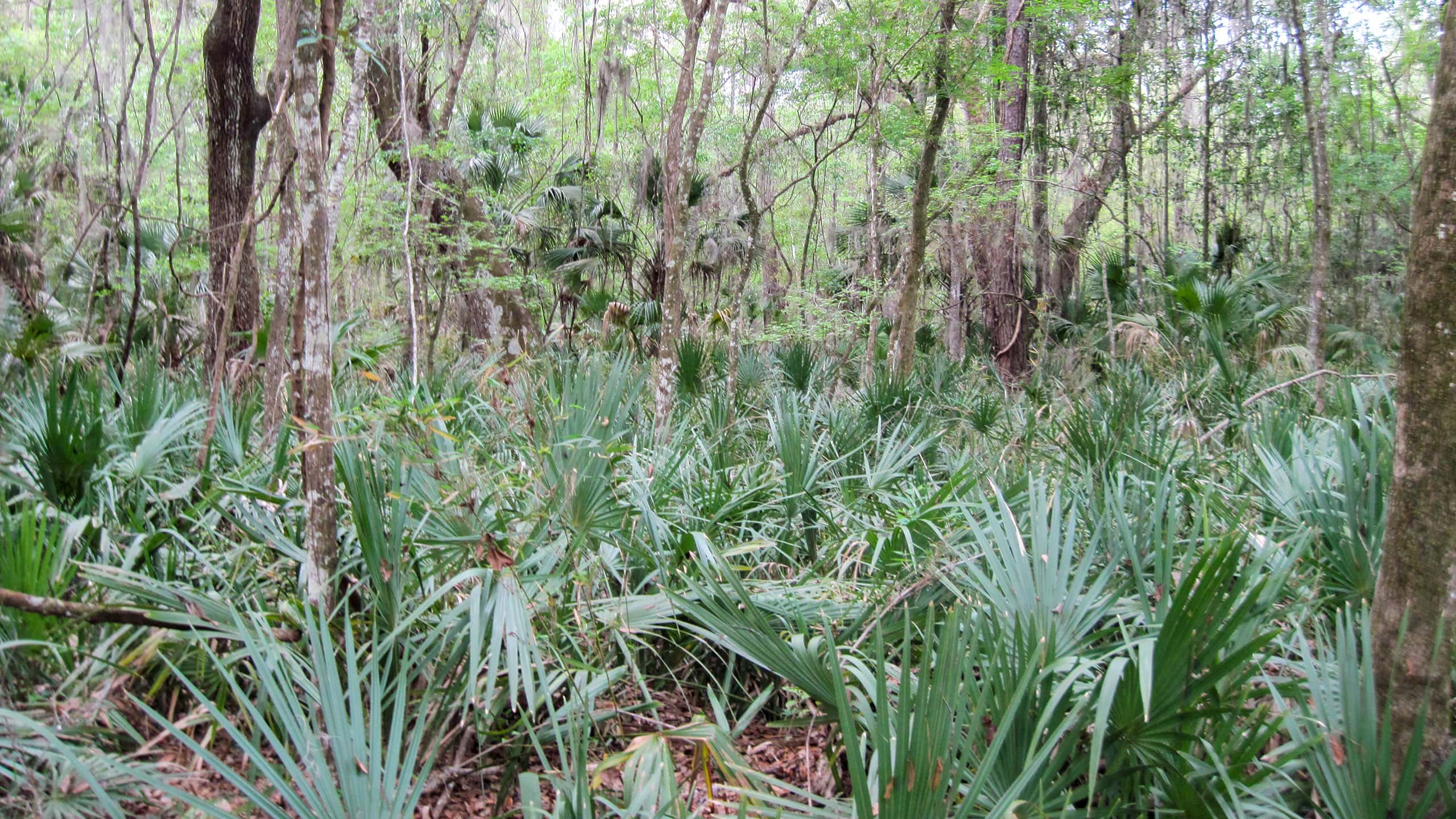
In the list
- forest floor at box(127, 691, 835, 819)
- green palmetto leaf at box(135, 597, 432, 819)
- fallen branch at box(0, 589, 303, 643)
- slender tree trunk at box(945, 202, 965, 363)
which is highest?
slender tree trunk at box(945, 202, 965, 363)

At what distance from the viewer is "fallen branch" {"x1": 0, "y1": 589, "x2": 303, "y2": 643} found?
2.32 metres

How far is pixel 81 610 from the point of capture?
2.41 metres

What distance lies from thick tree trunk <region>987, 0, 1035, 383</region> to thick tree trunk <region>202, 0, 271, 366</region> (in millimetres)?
8292

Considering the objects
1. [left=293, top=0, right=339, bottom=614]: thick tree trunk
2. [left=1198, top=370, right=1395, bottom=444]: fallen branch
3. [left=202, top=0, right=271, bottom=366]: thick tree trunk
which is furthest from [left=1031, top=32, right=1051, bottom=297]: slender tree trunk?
[left=293, top=0, right=339, bottom=614]: thick tree trunk

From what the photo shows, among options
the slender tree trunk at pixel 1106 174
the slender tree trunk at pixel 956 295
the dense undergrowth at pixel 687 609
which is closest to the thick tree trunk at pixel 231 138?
the dense undergrowth at pixel 687 609

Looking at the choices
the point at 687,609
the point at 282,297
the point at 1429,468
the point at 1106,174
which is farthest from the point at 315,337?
the point at 1106,174

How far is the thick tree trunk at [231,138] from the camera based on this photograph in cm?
732

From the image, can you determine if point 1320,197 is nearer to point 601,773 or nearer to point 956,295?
point 601,773

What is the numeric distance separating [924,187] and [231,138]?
625 centimetres

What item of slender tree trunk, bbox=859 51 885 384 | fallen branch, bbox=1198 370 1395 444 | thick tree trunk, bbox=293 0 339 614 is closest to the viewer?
thick tree trunk, bbox=293 0 339 614

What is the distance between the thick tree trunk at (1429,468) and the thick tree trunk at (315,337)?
3137 mm

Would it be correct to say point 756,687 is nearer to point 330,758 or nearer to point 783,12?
point 330,758

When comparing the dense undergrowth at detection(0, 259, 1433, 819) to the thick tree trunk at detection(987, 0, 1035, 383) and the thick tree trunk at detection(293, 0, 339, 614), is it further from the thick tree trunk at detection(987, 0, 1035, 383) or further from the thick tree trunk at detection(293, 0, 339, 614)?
the thick tree trunk at detection(987, 0, 1035, 383)

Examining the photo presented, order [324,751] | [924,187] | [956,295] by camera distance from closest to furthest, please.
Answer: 1. [324,751]
2. [924,187]
3. [956,295]
